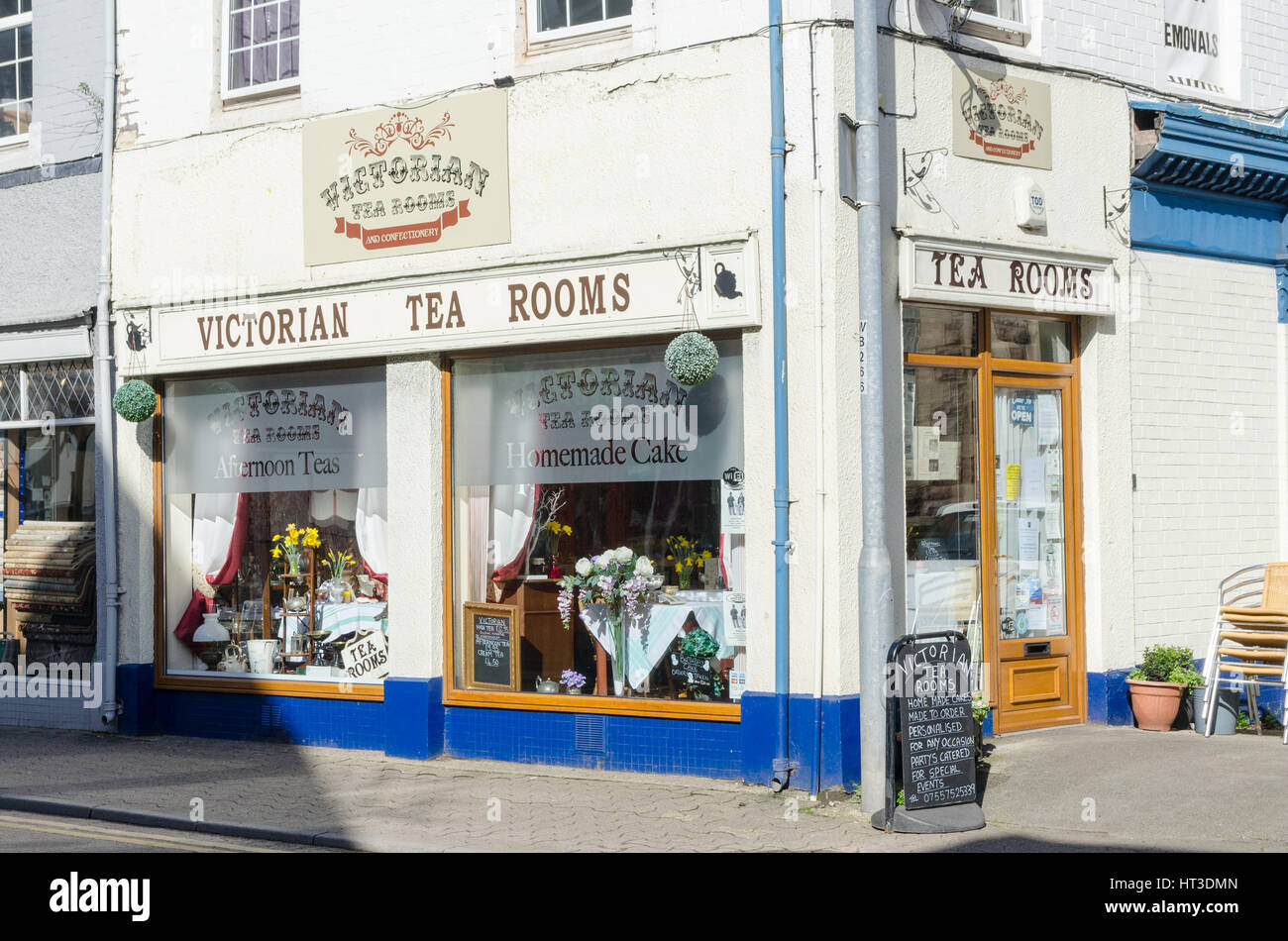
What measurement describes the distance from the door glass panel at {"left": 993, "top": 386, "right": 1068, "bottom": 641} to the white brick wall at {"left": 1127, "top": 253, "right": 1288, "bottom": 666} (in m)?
0.71

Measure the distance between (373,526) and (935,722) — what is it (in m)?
5.19

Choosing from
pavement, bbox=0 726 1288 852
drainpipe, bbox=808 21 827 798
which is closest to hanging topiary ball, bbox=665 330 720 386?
drainpipe, bbox=808 21 827 798

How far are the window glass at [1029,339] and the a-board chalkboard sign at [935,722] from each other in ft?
9.66

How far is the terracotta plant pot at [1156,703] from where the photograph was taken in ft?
34.4

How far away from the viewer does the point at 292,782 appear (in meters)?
9.95

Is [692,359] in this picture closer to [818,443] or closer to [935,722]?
[818,443]

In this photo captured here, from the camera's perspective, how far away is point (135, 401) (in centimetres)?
1208

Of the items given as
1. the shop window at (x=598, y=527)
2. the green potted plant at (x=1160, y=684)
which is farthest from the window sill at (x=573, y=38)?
the green potted plant at (x=1160, y=684)

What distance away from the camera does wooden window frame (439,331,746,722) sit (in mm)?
9828

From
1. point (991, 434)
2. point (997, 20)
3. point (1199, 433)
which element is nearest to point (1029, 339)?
point (991, 434)

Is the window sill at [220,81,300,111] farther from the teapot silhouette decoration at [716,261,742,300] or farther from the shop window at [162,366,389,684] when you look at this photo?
the teapot silhouette decoration at [716,261,742,300]

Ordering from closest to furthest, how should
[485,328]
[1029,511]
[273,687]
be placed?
[485,328]
[1029,511]
[273,687]

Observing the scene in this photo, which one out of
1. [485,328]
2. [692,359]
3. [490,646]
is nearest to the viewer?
[692,359]

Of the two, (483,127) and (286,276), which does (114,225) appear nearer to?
(286,276)
